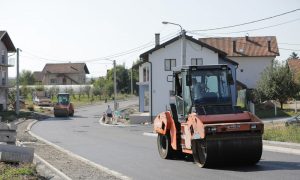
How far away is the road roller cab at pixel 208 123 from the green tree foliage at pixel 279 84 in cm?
3669

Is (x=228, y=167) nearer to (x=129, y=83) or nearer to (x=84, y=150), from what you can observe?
(x=84, y=150)

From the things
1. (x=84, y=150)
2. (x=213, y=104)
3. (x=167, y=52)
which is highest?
(x=167, y=52)

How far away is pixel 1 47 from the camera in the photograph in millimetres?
70188

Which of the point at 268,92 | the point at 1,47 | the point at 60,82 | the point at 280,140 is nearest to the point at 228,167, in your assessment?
the point at 280,140

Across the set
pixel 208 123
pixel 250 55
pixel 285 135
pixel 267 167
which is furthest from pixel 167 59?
pixel 267 167

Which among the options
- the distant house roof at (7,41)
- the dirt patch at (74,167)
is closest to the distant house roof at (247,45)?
the distant house roof at (7,41)

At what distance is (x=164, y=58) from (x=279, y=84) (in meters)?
11.6

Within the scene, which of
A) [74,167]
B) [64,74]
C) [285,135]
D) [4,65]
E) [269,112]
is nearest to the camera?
[74,167]

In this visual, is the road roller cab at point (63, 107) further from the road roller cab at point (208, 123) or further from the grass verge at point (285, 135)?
the road roller cab at point (208, 123)

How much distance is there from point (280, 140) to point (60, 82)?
391 ft

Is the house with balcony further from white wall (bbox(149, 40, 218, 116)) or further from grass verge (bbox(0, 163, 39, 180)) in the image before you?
grass verge (bbox(0, 163, 39, 180))

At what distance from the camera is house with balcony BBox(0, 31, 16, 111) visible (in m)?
69.5

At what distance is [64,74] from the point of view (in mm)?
138500

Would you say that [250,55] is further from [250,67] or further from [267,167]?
[267,167]
